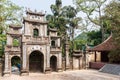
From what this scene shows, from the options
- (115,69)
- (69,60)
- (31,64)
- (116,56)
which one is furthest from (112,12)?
(31,64)

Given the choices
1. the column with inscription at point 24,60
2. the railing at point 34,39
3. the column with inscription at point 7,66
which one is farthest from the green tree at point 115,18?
the column with inscription at point 7,66

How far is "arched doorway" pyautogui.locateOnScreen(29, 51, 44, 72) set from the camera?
25.4 meters

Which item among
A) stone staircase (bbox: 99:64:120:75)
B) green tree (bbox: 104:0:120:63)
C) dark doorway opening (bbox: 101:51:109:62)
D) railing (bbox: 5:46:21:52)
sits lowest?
stone staircase (bbox: 99:64:120:75)

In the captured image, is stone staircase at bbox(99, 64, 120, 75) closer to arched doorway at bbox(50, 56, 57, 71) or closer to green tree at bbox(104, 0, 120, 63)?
green tree at bbox(104, 0, 120, 63)

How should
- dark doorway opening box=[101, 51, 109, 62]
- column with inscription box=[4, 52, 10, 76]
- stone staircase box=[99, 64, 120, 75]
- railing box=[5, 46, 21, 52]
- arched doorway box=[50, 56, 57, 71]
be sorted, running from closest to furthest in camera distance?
1. column with inscription box=[4, 52, 10, 76]
2. railing box=[5, 46, 21, 52]
3. stone staircase box=[99, 64, 120, 75]
4. arched doorway box=[50, 56, 57, 71]
5. dark doorway opening box=[101, 51, 109, 62]

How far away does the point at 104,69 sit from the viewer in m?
25.5

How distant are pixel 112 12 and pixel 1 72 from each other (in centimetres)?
1437

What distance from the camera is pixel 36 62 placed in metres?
25.8

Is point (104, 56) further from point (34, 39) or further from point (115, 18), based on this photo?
point (34, 39)

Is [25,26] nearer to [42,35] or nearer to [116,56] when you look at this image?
[42,35]

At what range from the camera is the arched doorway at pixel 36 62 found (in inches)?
1001

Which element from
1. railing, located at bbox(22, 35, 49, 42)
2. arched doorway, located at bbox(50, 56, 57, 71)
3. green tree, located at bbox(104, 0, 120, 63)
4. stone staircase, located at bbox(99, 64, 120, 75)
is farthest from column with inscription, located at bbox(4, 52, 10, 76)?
green tree, located at bbox(104, 0, 120, 63)

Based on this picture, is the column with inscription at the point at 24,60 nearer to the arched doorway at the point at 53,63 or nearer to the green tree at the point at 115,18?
the arched doorway at the point at 53,63

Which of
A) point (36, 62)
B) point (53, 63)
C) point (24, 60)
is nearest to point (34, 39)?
point (24, 60)
